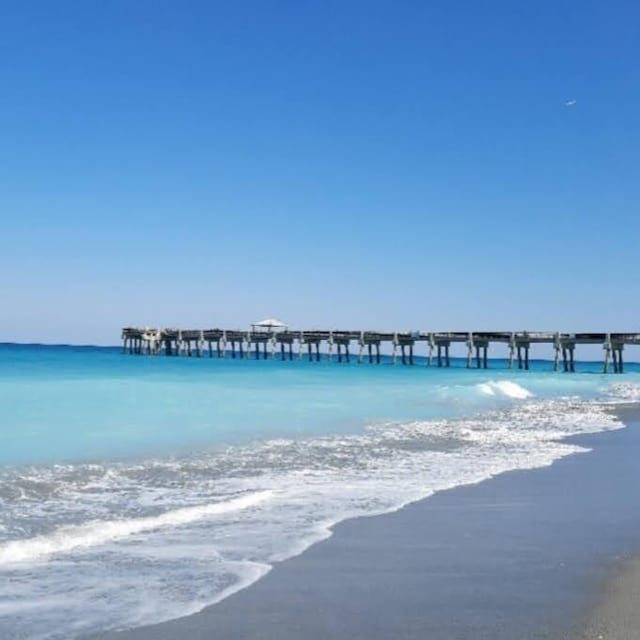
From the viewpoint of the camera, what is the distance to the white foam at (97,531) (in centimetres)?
550

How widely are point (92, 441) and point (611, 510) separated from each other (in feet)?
25.4

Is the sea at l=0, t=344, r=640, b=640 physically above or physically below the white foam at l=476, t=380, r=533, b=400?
above

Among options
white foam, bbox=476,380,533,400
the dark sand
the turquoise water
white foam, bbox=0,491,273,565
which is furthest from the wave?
white foam, bbox=476,380,533,400

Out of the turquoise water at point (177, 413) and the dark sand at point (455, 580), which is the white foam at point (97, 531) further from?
the turquoise water at point (177, 413)

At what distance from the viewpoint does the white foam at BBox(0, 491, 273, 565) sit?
5.50 m

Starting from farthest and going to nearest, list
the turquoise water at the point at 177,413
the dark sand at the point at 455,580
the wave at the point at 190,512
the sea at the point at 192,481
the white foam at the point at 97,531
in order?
the turquoise water at the point at 177,413
the white foam at the point at 97,531
the sea at the point at 192,481
the wave at the point at 190,512
the dark sand at the point at 455,580

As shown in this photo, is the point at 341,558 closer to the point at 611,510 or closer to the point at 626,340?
the point at 611,510

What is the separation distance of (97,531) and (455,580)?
2.72 meters

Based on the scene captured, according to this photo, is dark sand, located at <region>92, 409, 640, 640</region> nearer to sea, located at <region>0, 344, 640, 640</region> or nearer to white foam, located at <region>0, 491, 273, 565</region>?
sea, located at <region>0, 344, 640, 640</region>

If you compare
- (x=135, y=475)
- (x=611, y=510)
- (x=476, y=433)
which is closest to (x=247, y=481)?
(x=135, y=475)

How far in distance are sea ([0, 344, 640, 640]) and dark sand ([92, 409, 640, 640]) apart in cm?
28

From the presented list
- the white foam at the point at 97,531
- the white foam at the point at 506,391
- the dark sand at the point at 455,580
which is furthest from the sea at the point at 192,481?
the white foam at the point at 506,391

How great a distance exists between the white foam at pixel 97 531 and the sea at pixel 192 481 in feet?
0.05

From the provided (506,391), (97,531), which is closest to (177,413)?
(97,531)
